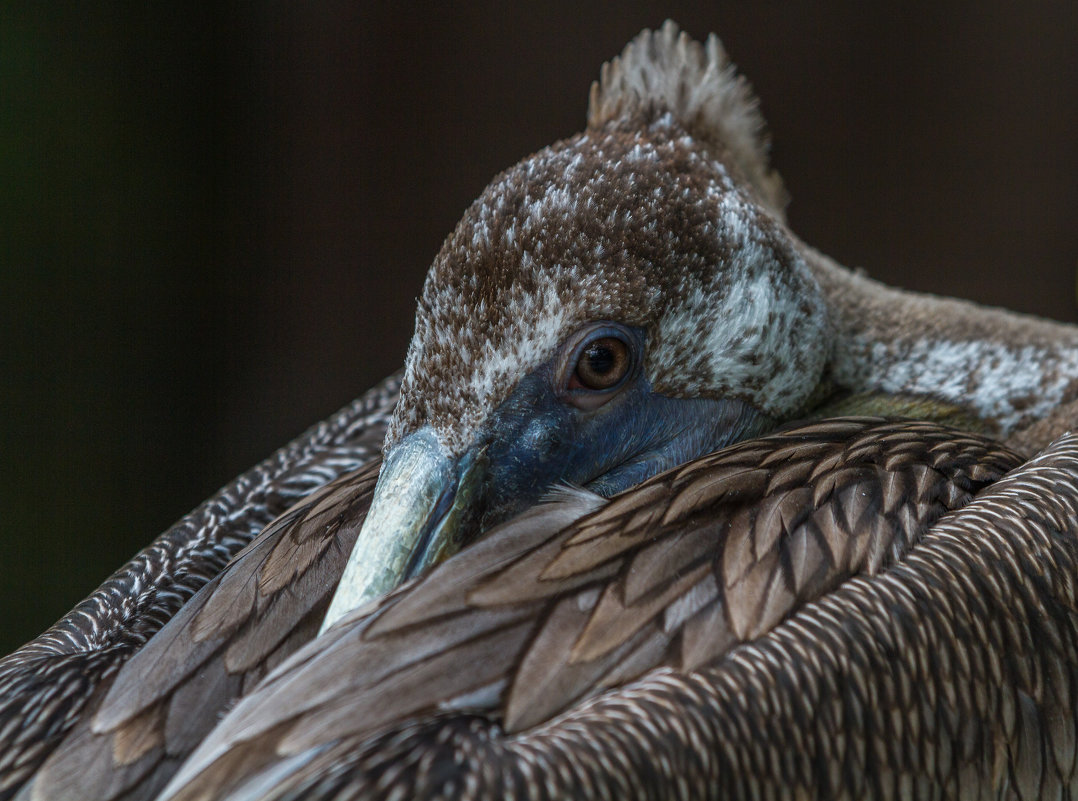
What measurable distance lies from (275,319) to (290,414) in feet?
1.48

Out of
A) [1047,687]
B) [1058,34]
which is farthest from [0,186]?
[1058,34]

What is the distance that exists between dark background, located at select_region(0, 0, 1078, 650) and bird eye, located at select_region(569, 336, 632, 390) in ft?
9.91

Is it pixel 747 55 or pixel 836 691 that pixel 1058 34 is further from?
pixel 836 691

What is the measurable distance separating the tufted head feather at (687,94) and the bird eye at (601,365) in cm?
70

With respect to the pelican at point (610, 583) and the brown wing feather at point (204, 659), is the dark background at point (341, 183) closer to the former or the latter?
the pelican at point (610, 583)

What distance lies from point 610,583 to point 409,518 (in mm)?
396

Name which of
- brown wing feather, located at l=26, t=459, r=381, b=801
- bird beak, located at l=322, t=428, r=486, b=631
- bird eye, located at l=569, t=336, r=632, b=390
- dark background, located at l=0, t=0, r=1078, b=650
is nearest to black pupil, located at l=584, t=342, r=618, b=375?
bird eye, located at l=569, t=336, r=632, b=390

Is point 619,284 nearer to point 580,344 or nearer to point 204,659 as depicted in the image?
point 580,344

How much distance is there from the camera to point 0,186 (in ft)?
13.4

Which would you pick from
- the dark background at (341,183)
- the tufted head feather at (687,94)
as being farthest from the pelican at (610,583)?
the dark background at (341,183)

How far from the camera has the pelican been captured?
55.9 inches

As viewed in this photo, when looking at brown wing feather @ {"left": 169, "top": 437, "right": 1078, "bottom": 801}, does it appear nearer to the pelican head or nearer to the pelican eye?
the pelican head

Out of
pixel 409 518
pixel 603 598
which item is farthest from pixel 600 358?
pixel 603 598

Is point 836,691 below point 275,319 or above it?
below
